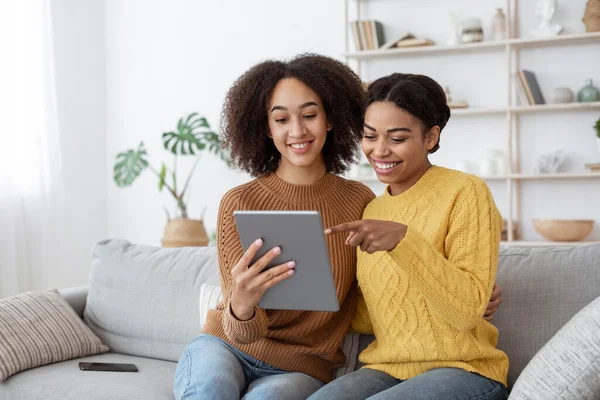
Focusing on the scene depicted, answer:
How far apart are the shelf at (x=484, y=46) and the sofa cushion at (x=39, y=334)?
2580 mm

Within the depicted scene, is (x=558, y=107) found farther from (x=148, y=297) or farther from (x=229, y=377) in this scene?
(x=229, y=377)

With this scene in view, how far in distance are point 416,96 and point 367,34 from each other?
9.56ft

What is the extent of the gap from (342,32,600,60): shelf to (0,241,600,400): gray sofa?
2.26 metres

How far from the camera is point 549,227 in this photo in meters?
4.07

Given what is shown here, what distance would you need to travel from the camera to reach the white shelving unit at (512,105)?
4145 millimetres

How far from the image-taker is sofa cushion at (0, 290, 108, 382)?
2.26m

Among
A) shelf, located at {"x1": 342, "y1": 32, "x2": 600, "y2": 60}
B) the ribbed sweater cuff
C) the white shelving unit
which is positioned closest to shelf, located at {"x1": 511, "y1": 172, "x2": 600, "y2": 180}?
the white shelving unit

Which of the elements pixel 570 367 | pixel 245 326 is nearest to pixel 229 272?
pixel 245 326

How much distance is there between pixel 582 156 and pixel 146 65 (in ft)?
9.39

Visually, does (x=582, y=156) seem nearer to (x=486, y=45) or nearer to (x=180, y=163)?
(x=486, y=45)

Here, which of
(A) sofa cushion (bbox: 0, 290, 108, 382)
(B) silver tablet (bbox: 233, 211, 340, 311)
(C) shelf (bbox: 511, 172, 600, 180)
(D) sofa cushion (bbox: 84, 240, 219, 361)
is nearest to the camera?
(B) silver tablet (bbox: 233, 211, 340, 311)

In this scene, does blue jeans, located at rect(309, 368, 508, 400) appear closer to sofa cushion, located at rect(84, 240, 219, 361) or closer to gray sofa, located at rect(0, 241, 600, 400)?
gray sofa, located at rect(0, 241, 600, 400)

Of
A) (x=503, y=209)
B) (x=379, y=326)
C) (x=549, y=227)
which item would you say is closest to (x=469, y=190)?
(x=379, y=326)

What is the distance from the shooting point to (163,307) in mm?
2480
